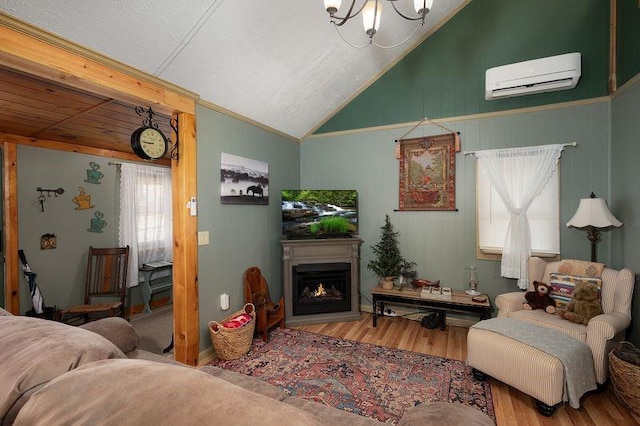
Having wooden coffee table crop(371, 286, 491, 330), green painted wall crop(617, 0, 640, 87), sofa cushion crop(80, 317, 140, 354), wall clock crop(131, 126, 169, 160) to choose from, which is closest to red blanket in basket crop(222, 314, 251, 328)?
sofa cushion crop(80, 317, 140, 354)

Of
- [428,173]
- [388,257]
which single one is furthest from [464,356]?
[428,173]

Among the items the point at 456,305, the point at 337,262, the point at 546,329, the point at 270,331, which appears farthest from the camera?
the point at 337,262

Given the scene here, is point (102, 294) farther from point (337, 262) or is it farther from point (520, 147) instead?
point (520, 147)

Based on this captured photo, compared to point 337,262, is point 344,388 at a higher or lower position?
lower

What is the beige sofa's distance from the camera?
1.80 feet

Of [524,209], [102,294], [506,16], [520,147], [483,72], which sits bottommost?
[102,294]

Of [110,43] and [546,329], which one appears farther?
[546,329]

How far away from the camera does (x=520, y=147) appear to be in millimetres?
3156

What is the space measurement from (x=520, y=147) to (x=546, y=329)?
1940 millimetres

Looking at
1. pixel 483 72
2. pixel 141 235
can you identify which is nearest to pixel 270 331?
pixel 141 235

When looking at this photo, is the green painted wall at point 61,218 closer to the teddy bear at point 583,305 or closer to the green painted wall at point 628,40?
the teddy bear at point 583,305

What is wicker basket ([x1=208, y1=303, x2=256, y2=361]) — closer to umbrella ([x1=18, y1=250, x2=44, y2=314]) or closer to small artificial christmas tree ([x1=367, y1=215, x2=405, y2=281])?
small artificial christmas tree ([x1=367, y1=215, x2=405, y2=281])

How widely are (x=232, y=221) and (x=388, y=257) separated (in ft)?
6.37

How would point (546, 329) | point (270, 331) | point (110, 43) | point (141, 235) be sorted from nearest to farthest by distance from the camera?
1. point (110, 43)
2. point (546, 329)
3. point (270, 331)
4. point (141, 235)
